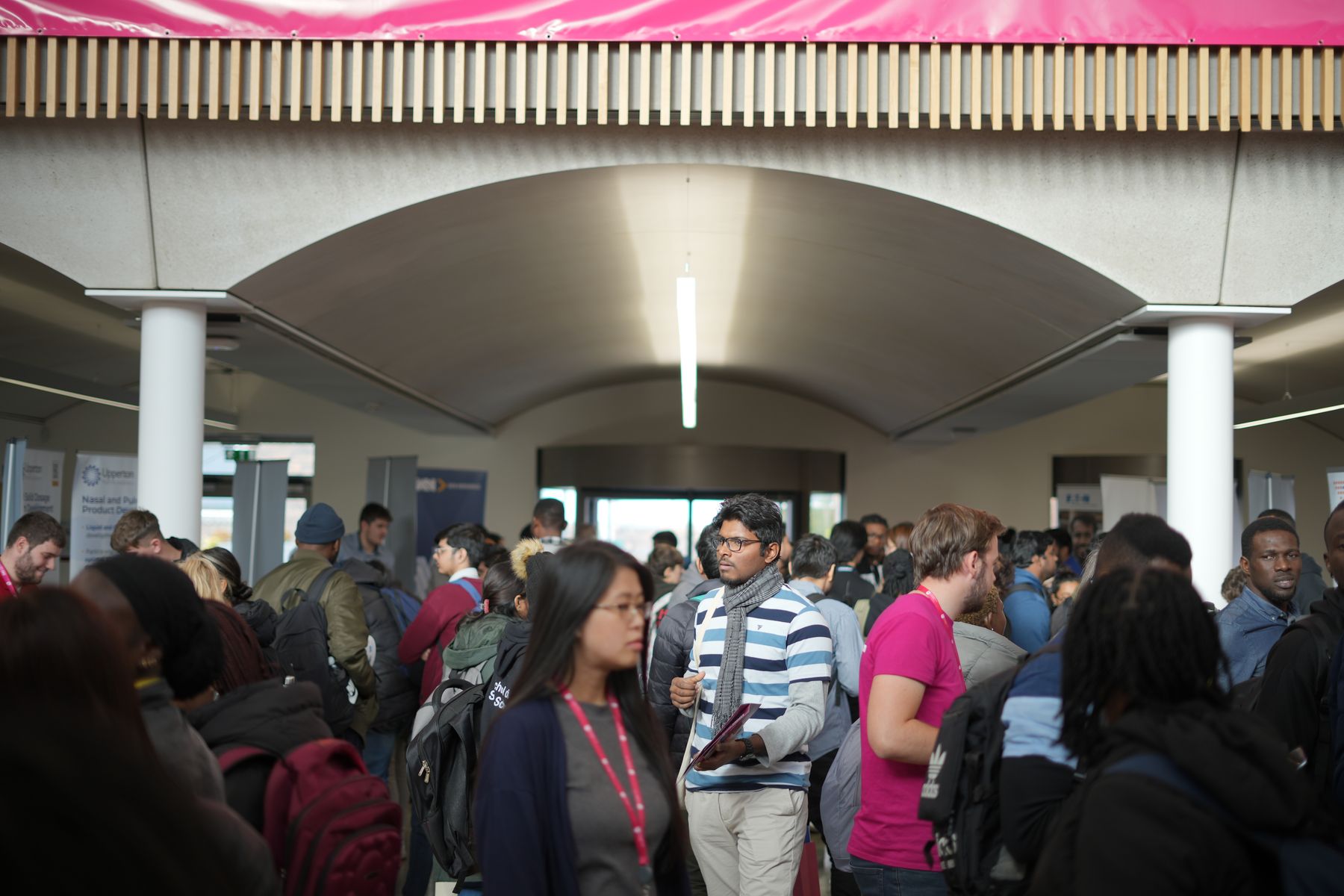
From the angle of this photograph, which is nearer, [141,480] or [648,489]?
[141,480]

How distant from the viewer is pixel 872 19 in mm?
5344

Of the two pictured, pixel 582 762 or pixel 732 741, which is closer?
pixel 582 762

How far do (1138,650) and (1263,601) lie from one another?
2511mm

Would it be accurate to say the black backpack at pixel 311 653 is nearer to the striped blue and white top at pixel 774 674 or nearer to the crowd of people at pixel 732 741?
the crowd of people at pixel 732 741

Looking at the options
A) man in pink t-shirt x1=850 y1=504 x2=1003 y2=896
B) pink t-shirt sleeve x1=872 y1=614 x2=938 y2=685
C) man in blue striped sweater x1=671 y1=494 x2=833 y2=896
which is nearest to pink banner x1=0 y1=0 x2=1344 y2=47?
man in blue striped sweater x1=671 y1=494 x2=833 y2=896

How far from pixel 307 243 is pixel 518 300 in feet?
12.7

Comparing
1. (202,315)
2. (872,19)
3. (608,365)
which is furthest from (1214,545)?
(608,365)

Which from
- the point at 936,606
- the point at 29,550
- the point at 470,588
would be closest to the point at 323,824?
the point at 936,606

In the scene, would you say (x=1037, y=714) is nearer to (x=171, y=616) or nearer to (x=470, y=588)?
(x=171, y=616)

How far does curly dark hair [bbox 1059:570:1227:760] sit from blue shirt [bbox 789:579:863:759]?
2.58 meters

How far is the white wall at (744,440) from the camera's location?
1614 cm

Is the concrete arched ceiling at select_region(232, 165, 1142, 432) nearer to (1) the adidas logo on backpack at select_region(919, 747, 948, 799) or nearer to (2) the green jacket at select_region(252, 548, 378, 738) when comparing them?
(2) the green jacket at select_region(252, 548, 378, 738)

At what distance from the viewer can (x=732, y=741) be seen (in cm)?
334

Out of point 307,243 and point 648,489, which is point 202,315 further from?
point 648,489
